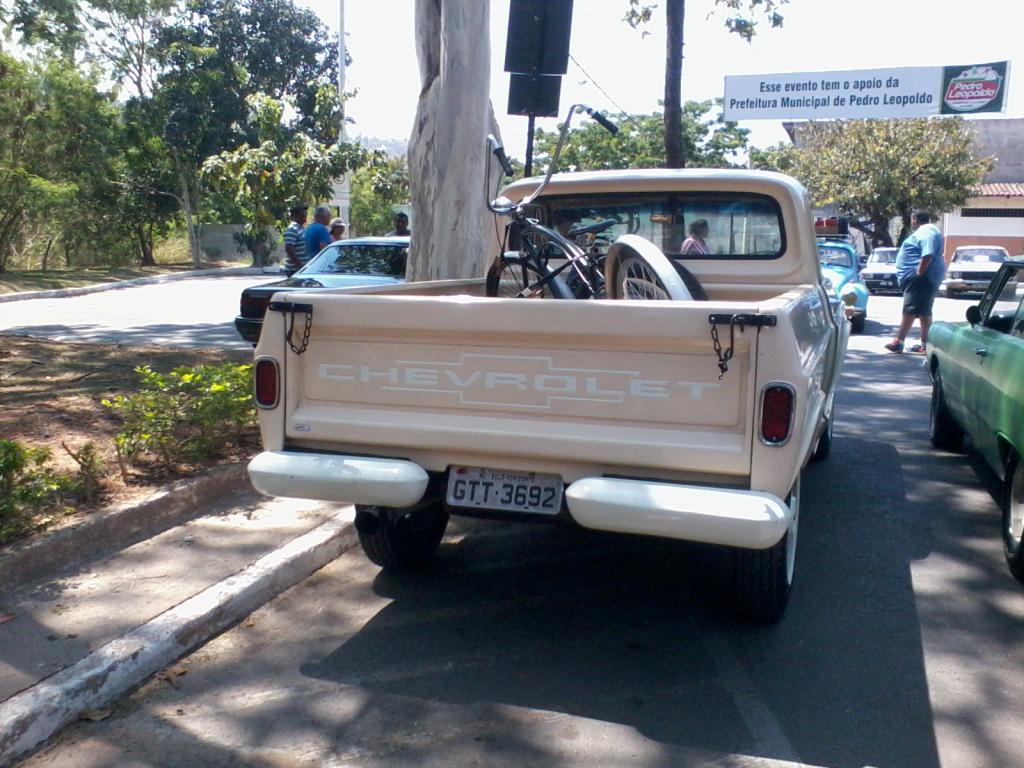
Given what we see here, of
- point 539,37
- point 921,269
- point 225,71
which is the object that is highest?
point 225,71

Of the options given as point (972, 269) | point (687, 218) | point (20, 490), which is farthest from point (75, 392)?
point (972, 269)

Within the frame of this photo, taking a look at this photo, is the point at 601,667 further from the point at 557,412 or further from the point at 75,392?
the point at 75,392

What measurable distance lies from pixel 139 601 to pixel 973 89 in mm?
26192

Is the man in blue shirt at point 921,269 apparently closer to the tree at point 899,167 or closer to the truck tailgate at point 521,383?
the truck tailgate at point 521,383

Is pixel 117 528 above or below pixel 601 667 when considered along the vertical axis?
above

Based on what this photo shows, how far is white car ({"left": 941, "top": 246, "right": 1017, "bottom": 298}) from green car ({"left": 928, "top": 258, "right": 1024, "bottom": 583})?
18.8 m

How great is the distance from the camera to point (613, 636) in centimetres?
440

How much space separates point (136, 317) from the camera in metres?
16.7

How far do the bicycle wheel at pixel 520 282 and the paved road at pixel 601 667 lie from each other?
1312 mm

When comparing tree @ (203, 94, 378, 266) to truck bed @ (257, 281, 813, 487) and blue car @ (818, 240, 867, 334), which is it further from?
truck bed @ (257, 281, 813, 487)

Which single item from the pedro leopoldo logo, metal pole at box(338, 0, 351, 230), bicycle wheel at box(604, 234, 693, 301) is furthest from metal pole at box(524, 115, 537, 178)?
the pedro leopoldo logo

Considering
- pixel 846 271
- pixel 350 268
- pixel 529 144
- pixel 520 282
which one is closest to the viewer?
pixel 520 282

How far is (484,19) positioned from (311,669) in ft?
17.4

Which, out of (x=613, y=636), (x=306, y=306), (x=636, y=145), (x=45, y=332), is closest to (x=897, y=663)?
(x=613, y=636)
